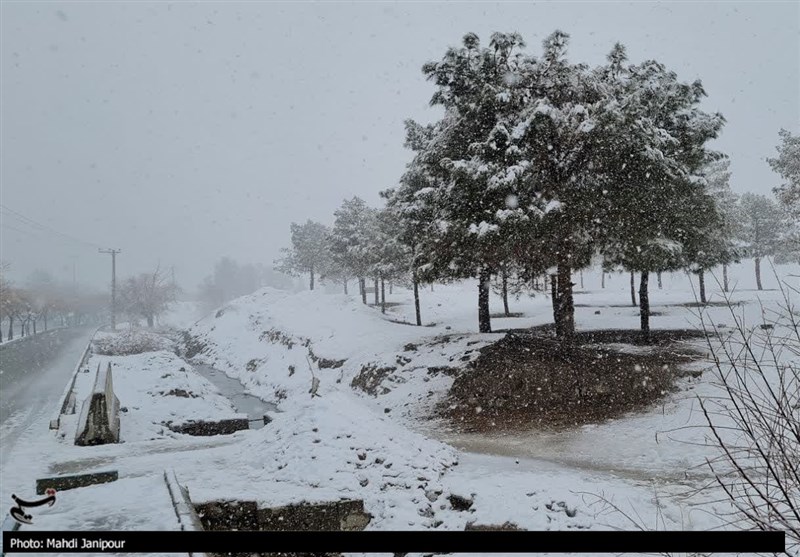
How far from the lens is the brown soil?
13703mm

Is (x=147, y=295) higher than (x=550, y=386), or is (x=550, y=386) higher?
(x=147, y=295)

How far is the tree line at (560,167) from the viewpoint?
1400 centimetres

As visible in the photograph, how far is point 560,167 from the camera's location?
15211 millimetres

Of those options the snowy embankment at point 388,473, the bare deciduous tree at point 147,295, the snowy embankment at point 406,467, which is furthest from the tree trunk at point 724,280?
the bare deciduous tree at point 147,295

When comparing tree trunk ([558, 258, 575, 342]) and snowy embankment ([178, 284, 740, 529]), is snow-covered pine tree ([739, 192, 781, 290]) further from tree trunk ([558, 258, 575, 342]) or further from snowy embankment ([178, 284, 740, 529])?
snowy embankment ([178, 284, 740, 529])

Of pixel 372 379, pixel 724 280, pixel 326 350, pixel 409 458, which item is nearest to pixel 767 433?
pixel 724 280

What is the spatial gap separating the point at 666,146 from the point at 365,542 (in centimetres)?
1833

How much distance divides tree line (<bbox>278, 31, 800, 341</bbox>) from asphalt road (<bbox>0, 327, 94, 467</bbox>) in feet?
43.8

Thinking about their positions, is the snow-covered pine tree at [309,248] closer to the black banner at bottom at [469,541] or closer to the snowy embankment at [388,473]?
the snowy embankment at [388,473]

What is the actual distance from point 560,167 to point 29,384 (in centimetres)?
2529

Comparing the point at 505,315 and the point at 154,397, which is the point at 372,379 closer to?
the point at 154,397

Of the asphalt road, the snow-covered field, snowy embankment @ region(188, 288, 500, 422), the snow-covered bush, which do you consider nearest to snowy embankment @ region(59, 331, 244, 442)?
the snow-covered field

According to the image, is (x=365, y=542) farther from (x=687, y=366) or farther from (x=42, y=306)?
(x=42, y=306)

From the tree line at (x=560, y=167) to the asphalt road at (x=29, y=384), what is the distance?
1334 centimetres
